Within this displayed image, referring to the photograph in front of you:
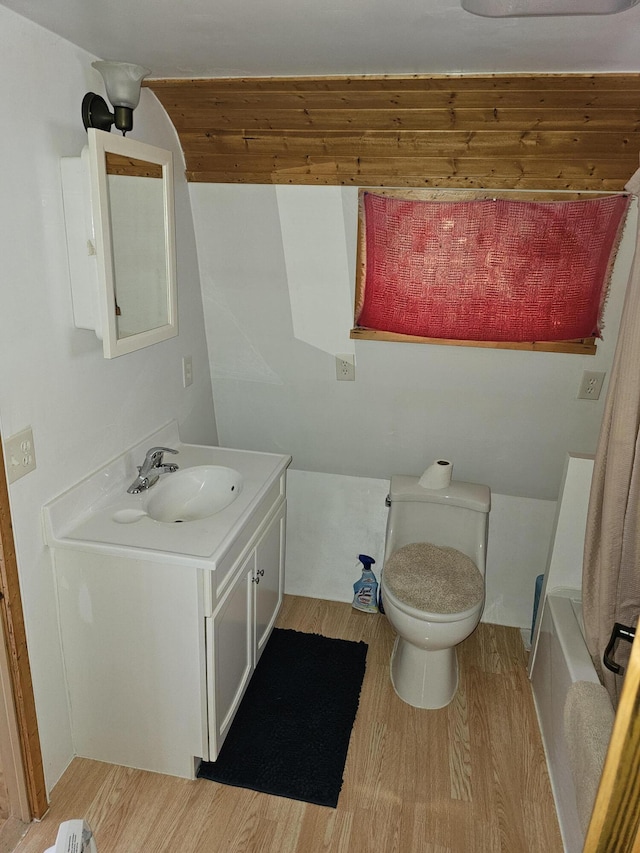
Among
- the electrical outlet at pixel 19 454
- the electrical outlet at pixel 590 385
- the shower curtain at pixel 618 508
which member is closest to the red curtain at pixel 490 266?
the electrical outlet at pixel 590 385

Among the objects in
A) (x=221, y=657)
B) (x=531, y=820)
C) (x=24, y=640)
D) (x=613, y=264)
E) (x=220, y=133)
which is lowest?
(x=531, y=820)

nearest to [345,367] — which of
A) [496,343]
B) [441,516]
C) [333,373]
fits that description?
[333,373]

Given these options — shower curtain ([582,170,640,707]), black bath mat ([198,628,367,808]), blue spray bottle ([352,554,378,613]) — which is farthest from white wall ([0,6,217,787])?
shower curtain ([582,170,640,707])

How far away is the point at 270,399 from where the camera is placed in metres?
2.73

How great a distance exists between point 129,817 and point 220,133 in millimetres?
2264

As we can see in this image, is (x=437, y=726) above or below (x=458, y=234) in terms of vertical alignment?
below

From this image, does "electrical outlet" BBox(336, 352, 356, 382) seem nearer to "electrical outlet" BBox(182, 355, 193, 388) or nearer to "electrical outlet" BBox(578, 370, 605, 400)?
"electrical outlet" BBox(182, 355, 193, 388)

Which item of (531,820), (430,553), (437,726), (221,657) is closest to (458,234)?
(430,553)

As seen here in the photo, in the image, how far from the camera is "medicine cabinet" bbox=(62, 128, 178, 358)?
159 cm

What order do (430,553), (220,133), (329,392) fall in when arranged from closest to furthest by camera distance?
(220,133) → (430,553) → (329,392)

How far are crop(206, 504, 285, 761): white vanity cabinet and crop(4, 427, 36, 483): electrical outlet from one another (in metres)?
0.66

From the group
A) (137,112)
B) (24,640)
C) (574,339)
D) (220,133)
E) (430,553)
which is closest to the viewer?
(24,640)

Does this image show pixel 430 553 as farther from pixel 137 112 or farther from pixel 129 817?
pixel 137 112

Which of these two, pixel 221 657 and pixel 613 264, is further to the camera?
pixel 613 264
